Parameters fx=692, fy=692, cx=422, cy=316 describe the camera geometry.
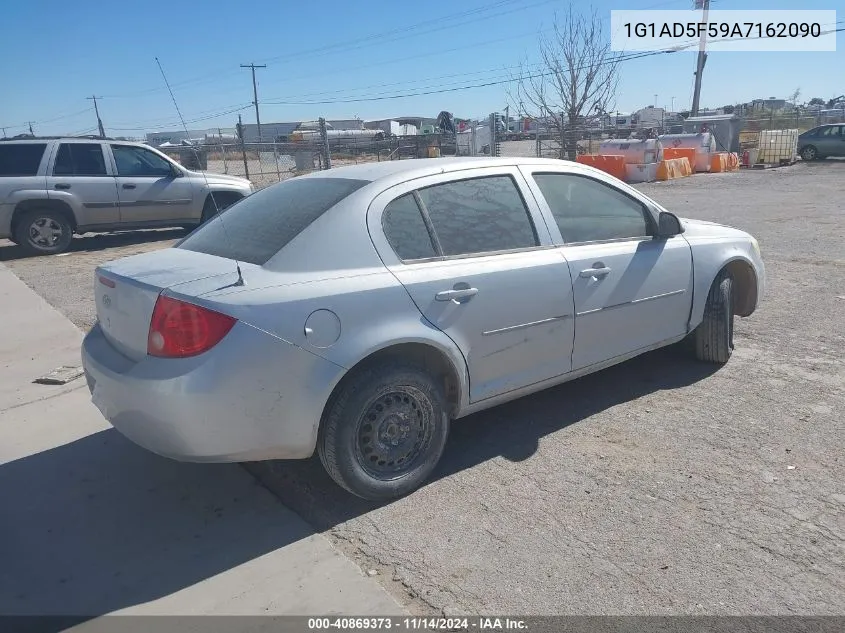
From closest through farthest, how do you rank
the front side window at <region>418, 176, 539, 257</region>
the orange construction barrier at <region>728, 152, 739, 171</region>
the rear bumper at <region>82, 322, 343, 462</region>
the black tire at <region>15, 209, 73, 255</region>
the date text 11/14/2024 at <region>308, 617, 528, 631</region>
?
the date text 11/14/2024 at <region>308, 617, 528, 631</region> → the rear bumper at <region>82, 322, 343, 462</region> → the front side window at <region>418, 176, 539, 257</region> → the black tire at <region>15, 209, 73, 255</region> → the orange construction barrier at <region>728, 152, 739, 171</region>

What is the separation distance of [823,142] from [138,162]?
2632 centimetres

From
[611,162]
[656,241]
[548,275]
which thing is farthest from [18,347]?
[611,162]

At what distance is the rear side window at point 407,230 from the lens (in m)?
3.44

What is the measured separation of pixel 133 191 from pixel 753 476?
1067 cm

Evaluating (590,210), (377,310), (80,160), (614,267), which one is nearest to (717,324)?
(614,267)

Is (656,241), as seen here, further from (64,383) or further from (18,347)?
(18,347)

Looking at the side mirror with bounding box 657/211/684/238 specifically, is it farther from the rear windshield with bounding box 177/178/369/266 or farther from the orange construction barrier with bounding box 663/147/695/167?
the orange construction barrier with bounding box 663/147/695/167

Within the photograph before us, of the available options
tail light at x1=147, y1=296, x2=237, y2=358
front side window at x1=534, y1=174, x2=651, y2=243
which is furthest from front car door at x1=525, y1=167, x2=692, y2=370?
tail light at x1=147, y1=296, x2=237, y2=358

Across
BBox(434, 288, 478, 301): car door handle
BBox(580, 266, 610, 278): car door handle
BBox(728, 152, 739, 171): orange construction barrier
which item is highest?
BBox(434, 288, 478, 301): car door handle

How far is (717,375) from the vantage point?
4879 mm

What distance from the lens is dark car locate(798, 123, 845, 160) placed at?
27203 millimetres

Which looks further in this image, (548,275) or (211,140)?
(211,140)

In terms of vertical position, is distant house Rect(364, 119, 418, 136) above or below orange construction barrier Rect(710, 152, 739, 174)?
above

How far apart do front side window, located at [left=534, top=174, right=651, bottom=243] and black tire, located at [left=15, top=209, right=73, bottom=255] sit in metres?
9.59
